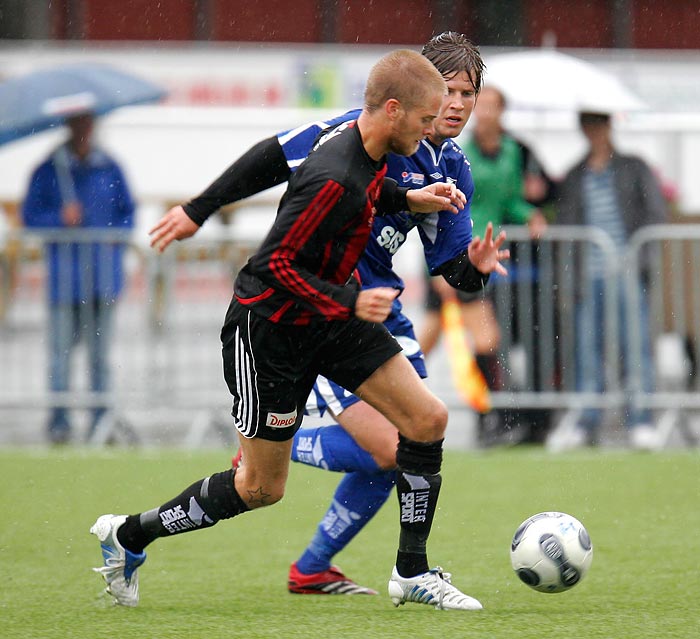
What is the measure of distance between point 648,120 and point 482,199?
1927 mm

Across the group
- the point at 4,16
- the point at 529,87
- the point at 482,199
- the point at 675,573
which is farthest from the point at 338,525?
the point at 4,16

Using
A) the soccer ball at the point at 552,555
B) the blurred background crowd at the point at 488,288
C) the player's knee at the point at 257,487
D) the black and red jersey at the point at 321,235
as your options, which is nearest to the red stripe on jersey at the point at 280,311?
the black and red jersey at the point at 321,235

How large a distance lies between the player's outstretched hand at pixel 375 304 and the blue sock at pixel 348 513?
1225mm

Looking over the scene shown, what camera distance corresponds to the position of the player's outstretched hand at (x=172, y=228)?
5.38 m

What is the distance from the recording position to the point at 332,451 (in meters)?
5.71

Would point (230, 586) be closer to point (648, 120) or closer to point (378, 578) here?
point (378, 578)

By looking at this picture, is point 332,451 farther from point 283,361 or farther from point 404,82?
point 404,82

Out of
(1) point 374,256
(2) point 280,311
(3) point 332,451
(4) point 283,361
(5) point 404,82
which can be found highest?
(5) point 404,82

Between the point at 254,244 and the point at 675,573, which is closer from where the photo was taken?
the point at 675,573

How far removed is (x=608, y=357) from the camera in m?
9.57

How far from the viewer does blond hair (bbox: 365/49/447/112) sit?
4.80 m

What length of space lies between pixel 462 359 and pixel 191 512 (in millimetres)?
4763

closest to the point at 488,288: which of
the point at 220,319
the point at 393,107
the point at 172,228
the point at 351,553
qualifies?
the point at 220,319

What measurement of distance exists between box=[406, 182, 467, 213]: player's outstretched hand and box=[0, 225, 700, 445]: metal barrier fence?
4.37 m
